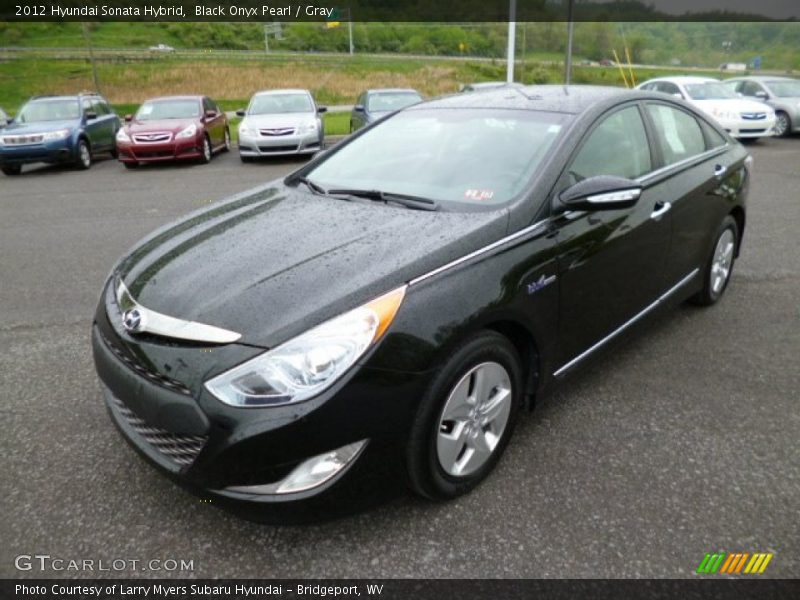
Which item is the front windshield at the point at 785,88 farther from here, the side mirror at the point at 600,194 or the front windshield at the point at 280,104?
the side mirror at the point at 600,194

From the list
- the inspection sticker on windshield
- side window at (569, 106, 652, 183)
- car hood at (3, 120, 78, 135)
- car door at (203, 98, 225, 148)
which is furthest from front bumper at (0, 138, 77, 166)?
side window at (569, 106, 652, 183)

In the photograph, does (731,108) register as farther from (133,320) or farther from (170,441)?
(170,441)

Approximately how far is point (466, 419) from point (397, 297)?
60 cm

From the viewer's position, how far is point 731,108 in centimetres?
1345

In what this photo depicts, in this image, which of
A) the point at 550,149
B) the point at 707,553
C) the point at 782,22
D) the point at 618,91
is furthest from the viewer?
the point at 782,22

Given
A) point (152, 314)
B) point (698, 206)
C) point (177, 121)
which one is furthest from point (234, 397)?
point (177, 121)

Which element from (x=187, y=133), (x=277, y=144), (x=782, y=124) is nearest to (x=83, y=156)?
(x=187, y=133)

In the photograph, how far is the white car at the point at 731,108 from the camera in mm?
13367

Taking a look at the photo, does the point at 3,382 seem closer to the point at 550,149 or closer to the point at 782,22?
the point at 550,149

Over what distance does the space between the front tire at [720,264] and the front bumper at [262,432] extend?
114 inches

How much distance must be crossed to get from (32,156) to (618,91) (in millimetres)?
11668

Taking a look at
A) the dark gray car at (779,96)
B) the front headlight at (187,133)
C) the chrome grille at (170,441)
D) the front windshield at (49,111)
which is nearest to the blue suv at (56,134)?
the front windshield at (49,111)

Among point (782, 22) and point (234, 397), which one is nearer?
point (234, 397)

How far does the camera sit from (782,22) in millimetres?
46469
